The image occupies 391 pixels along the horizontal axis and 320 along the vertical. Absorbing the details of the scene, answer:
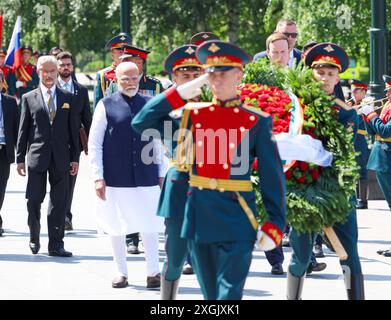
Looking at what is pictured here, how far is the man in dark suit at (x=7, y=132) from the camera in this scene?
464 inches

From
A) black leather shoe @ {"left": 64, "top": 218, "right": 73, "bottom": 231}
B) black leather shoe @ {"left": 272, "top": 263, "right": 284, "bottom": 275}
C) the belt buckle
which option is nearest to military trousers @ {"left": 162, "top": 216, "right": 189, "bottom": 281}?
the belt buckle

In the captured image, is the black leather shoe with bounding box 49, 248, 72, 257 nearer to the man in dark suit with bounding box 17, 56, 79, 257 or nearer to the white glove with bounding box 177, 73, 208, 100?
the man in dark suit with bounding box 17, 56, 79, 257

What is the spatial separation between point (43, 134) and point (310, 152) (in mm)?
4162

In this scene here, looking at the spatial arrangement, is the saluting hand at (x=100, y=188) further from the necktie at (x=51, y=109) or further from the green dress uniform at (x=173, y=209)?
the necktie at (x=51, y=109)

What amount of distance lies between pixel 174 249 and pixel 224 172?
3.37 ft

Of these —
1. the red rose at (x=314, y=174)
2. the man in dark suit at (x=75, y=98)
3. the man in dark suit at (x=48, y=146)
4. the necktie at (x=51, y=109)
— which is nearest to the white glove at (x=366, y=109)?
the man in dark suit at (x=75, y=98)

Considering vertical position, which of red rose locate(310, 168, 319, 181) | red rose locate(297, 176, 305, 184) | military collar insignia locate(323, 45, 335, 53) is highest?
military collar insignia locate(323, 45, 335, 53)

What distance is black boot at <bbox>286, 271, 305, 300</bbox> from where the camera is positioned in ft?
25.4

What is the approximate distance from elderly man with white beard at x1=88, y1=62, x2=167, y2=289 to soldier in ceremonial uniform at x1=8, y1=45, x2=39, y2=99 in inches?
589

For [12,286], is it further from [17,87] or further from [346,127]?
[17,87]

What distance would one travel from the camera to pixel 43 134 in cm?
1084

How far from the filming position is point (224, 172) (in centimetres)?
642

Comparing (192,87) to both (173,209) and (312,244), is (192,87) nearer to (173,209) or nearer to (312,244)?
(173,209)
